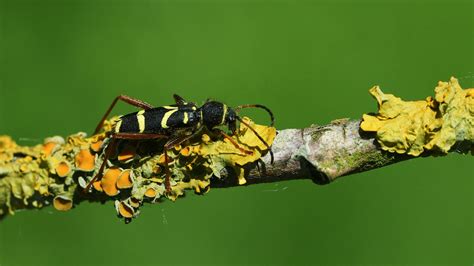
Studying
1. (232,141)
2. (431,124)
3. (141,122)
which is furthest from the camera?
(141,122)

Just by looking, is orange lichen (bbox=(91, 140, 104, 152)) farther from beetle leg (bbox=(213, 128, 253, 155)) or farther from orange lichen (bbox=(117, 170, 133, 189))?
beetle leg (bbox=(213, 128, 253, 155))

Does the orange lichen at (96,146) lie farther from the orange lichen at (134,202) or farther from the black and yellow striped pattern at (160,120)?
the orange lichen at (134,202)

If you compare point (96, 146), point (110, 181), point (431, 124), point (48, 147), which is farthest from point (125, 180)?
point (431, 124)

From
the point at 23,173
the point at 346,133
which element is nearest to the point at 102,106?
the point at 23,173

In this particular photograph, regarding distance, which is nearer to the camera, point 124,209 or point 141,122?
point 124,209

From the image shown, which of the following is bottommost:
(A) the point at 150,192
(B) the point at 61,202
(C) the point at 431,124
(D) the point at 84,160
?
(B) the point at 61,202

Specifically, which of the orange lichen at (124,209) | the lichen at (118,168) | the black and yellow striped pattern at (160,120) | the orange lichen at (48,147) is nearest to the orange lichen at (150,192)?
the lichen at (118,168)

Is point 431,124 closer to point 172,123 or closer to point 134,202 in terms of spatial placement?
point 172,123
